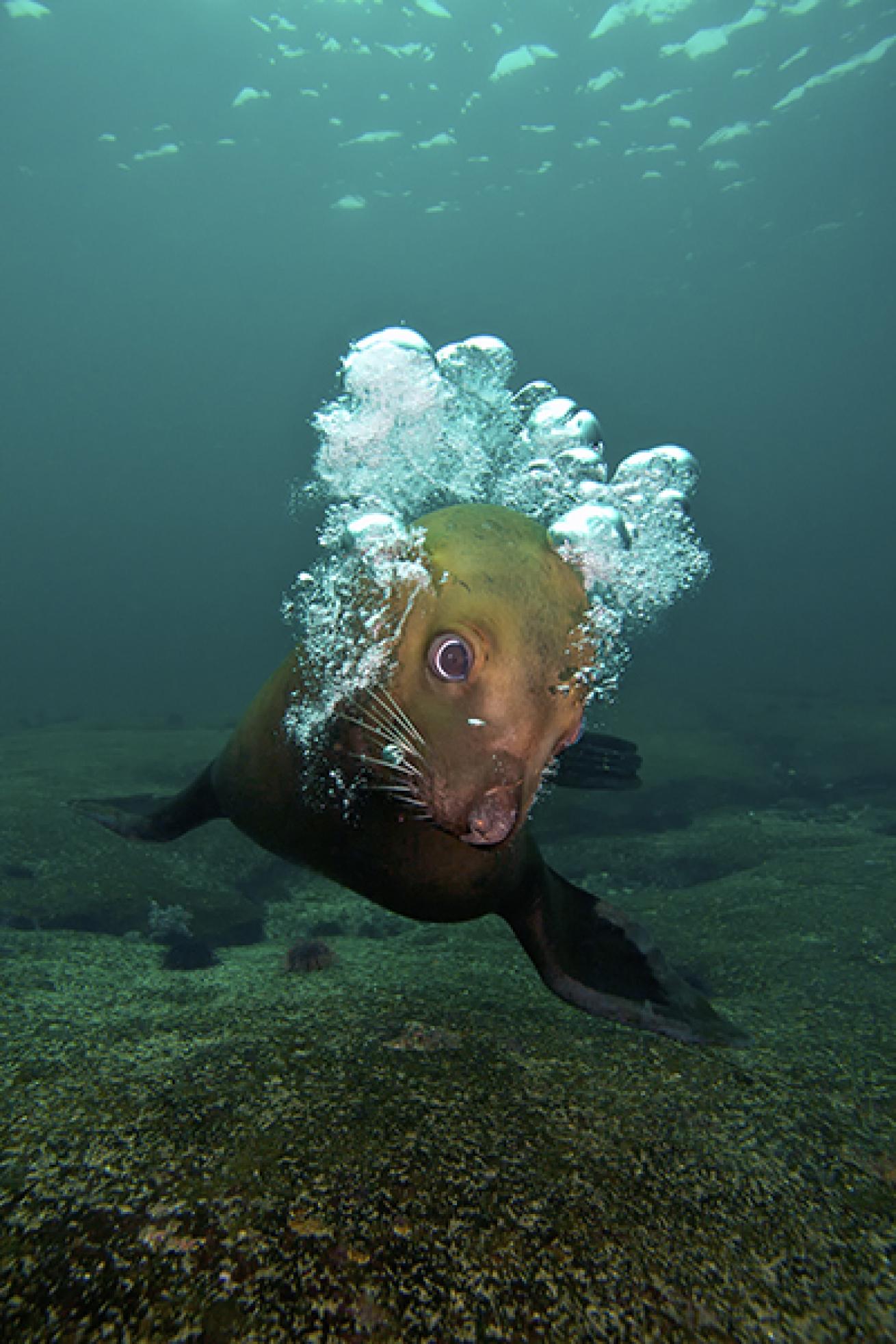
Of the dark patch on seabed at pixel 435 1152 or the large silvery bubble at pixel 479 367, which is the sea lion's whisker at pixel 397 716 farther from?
the large silvery bubble at pixel 479 367

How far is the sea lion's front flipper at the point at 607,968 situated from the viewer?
112 inches

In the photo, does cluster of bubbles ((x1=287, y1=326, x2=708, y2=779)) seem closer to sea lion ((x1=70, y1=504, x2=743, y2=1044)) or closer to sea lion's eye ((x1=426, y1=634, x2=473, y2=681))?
sea lion ((x1=70, y1=504, x2=743, y2=1044))

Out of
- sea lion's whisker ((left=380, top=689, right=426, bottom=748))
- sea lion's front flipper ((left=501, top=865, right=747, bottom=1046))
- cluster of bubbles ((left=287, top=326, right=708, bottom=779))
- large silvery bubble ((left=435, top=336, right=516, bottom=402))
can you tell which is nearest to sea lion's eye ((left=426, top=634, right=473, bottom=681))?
sea lion's whisker ((left=380, top=689, right=426, bottom=748))

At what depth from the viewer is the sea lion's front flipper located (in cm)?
283

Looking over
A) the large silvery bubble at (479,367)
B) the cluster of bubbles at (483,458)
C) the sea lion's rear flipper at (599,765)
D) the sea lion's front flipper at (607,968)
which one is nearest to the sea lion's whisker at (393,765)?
the sea lion's front flipper at (607,968)

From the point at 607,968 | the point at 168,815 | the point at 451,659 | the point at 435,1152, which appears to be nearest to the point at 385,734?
the point at 451,659

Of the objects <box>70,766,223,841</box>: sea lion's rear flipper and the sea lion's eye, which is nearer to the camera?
the sea lion's eye

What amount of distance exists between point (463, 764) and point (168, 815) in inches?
112

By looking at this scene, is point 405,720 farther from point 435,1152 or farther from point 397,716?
point 435,1152

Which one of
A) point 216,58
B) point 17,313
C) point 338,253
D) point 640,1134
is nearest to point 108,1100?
point 640,1134

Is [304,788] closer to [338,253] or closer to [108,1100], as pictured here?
[108,1100]

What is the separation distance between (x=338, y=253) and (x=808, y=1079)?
58071 mm

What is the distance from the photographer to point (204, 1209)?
149cm

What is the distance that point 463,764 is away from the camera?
1.54m
